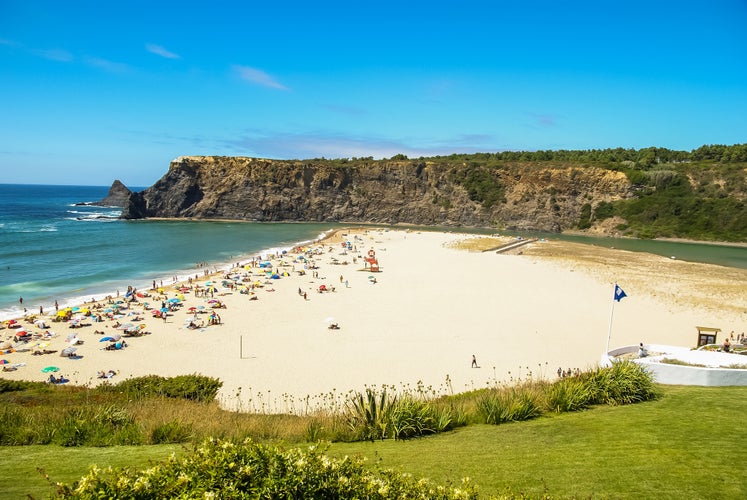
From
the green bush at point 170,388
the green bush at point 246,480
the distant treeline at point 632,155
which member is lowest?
the green bush at point 170,388

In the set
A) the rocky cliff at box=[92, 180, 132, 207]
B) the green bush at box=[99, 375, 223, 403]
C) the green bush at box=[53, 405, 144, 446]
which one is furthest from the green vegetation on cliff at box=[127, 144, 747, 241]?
the green bush at box=[53, 405, 144, 446]

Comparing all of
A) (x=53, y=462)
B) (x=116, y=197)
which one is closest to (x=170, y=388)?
(x=53, y=462)

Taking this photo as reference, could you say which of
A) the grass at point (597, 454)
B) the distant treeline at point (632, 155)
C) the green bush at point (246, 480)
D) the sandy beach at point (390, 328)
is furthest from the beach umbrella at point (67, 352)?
the distant treeline at point (632, 155)

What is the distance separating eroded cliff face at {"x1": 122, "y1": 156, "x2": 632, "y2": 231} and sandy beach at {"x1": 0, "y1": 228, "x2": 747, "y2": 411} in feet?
183

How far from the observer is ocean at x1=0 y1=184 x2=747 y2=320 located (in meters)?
34.4

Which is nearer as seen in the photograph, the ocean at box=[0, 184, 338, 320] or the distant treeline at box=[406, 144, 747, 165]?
the ocean at box=[0, 184, 338, 320]

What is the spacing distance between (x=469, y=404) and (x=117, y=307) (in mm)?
24936

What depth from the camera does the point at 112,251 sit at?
171 feet

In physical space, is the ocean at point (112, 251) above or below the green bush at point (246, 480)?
below

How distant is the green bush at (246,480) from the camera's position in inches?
164

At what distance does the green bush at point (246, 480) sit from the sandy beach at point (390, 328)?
823 centimetres

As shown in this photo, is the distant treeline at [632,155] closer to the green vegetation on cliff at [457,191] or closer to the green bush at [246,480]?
the green vegetation on cliff at [457,191]

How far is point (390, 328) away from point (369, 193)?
86371 millimetres

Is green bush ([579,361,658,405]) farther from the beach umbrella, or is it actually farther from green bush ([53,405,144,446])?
the beach umbrella
